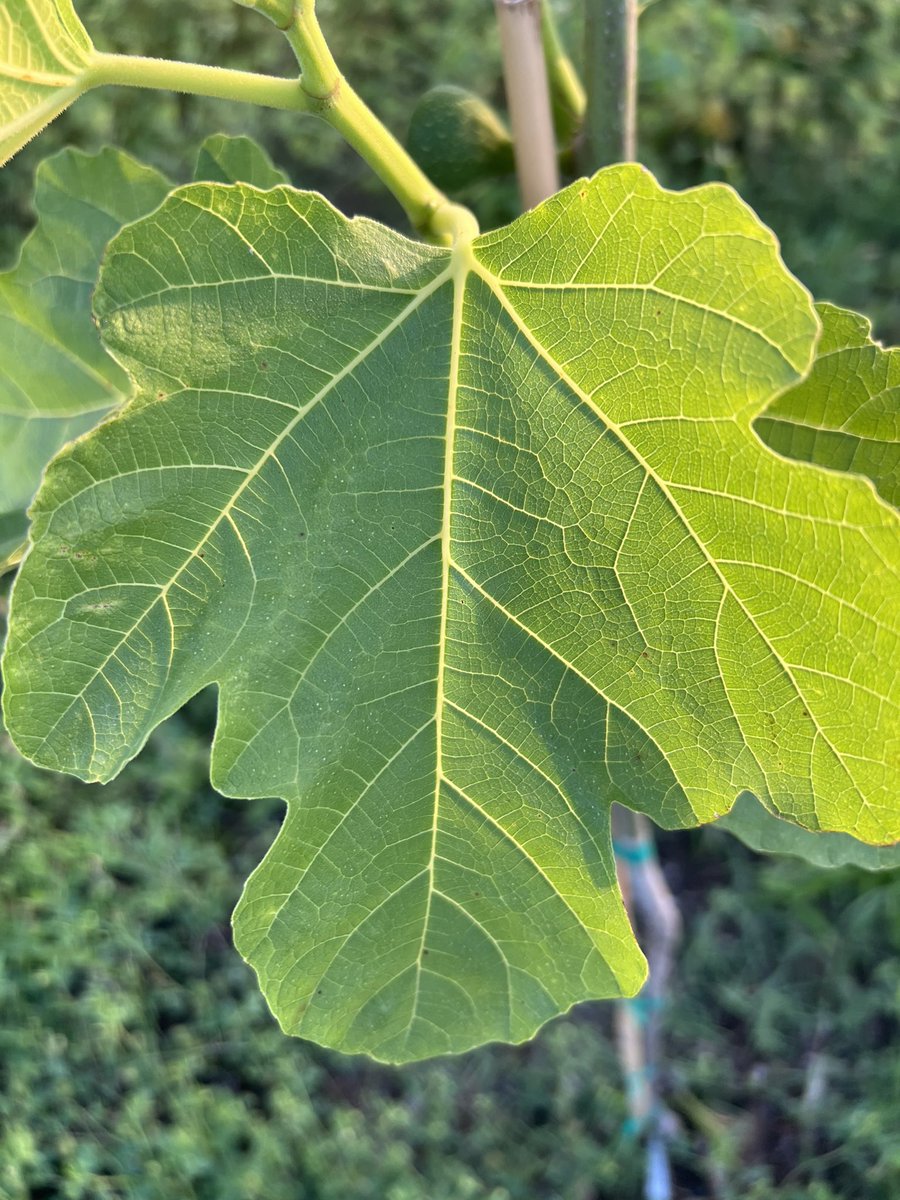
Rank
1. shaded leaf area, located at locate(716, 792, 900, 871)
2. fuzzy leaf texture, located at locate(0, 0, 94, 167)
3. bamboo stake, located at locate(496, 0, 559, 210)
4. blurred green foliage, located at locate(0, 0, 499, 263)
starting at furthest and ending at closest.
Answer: blurred green foliage, located at locate(0, 0, 499, 263) < shaded leaf area, located at locate(716, 792, 900, 871) < bamboo stake, located at locate(496, 0, 559, 210) < fuzzy leaf texture, located at locate(0, 0, 94, 167)

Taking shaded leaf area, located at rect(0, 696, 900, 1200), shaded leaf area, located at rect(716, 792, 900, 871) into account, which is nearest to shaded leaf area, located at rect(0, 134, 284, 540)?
shaded leaf area, located at rect(716, 792, 900, 871)

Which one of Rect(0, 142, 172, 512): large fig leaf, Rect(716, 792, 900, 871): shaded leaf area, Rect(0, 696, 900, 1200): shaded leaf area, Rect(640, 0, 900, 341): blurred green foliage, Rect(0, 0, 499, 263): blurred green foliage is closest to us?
Rect(716, 792, 900, 871): shaded leaf area

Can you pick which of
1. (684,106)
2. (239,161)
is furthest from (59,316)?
(684,106)

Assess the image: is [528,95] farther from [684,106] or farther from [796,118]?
[796,118]

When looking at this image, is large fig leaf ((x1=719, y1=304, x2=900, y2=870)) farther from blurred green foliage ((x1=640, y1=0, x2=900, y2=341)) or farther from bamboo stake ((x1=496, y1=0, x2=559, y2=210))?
blurred green foliage ((x1=640, y1=0, x2=900, y2=341))

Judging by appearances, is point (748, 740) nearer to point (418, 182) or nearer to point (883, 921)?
point (418, 182)

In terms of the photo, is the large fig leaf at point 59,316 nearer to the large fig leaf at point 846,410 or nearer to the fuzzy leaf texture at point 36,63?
the fuzzy leaf texture at point 36,63

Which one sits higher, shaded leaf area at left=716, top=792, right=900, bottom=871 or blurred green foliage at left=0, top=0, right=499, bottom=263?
blurred green foliage at left=0, top=0, right=499, bottom=263
